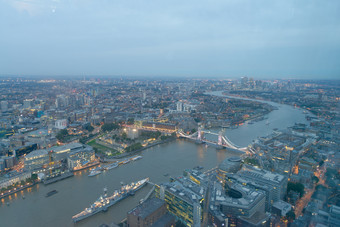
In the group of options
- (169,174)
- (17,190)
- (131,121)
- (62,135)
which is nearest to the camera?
(17,190)

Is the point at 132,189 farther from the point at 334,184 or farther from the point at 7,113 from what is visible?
the point at 7,113

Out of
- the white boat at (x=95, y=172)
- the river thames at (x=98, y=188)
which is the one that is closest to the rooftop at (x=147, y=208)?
the river thames at (x=98, y=188)

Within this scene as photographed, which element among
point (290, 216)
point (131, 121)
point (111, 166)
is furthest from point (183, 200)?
point (131, 121)

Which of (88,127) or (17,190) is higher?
(88,127)

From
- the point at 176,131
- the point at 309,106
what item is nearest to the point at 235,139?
the point at 176,131

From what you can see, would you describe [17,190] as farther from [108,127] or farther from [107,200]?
[108,127]
